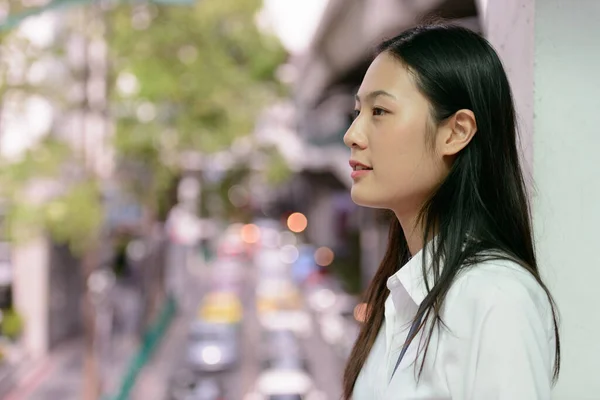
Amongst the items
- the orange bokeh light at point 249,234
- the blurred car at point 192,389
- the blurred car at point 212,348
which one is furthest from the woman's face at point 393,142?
the orange bokeh light at point 249,234

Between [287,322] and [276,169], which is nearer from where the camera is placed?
[276,169]

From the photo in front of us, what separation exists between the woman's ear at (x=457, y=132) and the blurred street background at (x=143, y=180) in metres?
4.27

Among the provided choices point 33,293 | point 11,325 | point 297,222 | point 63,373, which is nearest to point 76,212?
point 11,325

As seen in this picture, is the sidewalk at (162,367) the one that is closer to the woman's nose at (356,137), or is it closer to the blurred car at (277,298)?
the blurred car at (277,298)

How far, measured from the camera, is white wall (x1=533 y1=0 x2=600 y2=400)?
1.99 metres

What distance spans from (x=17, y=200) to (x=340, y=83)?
20.3m

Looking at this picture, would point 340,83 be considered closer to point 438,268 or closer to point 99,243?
point 99,243

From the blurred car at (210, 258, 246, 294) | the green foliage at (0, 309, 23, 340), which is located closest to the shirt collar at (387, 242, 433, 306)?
the green foliage at (0, 309, 23, 340)

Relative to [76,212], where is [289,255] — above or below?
below

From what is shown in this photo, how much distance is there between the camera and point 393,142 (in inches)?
66.4

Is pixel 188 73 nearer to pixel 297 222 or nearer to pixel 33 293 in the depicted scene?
pixel 33 293

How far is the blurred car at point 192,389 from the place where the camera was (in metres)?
15.5

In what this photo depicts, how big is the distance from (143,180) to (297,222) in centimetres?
4489

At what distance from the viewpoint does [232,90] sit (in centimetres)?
1856
